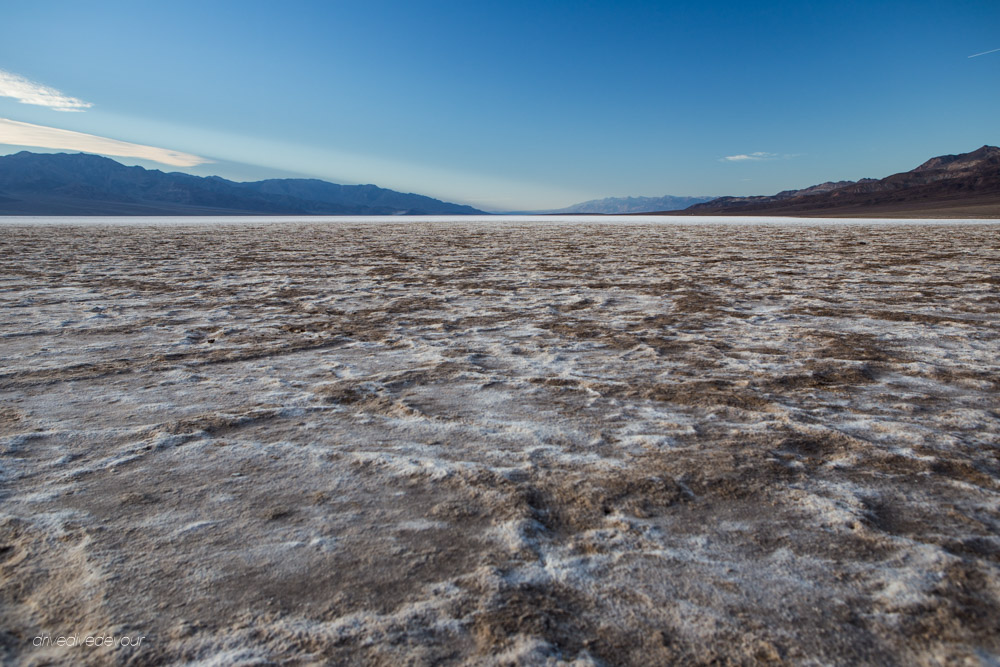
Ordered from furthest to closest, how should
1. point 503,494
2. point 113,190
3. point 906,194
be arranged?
point 113,190, point 906,194, point 503,494

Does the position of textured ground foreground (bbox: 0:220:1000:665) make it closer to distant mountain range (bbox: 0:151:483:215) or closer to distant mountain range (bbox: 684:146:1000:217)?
distant mountain range (bbox: 684:146:1000:217)

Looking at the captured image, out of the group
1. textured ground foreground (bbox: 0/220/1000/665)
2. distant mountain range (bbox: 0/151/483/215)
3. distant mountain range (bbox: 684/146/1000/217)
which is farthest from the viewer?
distant mountain range (bbox: 0/151/483/215)

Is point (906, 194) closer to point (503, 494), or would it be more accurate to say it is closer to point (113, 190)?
point (503, 494)

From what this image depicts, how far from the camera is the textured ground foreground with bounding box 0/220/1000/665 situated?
1035 mm

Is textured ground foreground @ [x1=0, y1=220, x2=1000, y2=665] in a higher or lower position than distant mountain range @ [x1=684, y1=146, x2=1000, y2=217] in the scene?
lower

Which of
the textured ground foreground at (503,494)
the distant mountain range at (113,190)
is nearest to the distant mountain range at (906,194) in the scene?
the textured ground foreground at (503,494)

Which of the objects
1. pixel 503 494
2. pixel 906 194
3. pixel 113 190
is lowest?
pixel 503 494

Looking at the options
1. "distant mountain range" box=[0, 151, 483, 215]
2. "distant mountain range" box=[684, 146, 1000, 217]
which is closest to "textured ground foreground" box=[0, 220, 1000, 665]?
"distant mountain range" box=[684, 146, 1000, 217]

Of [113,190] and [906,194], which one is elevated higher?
[113,190]

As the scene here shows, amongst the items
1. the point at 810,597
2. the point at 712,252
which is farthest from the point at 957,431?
the point at 712,252

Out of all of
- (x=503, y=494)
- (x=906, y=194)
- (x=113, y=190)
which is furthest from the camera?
(x=113, y=190)

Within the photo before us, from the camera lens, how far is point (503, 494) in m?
1.53

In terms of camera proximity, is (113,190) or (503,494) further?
(113,190)

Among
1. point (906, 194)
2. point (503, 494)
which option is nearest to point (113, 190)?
point (906, 194)
